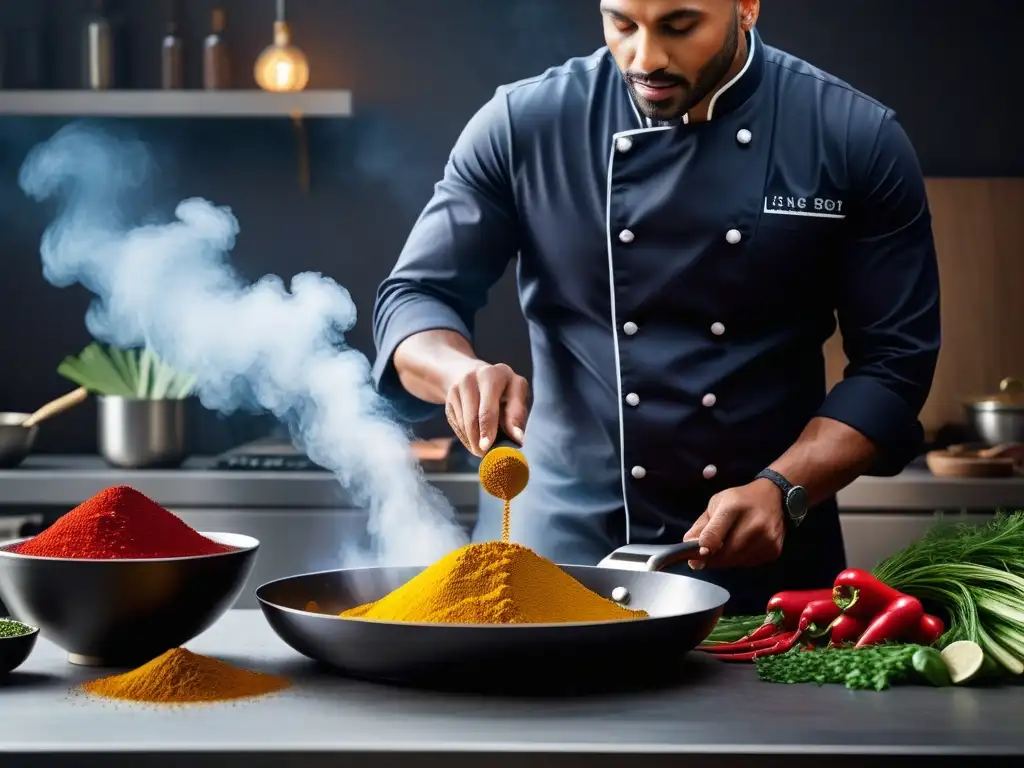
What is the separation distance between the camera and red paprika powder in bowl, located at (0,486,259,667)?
4.01 ft

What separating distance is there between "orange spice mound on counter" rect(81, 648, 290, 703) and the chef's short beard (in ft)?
3.23

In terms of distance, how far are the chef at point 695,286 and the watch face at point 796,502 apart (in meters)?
0.09

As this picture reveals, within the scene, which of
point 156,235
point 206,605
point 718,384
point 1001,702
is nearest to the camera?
point 1001,702

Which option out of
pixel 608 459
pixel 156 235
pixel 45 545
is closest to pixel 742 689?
pixel 45 545

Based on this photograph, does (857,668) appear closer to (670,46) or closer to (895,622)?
(895,622)

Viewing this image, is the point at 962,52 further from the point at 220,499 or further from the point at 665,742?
the point at 665,742

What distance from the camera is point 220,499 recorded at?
318cm

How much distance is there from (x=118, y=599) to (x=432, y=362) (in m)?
0.63

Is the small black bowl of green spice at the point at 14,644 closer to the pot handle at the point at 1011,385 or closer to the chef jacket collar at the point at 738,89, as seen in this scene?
the chef jacket collar at the point at 738,89

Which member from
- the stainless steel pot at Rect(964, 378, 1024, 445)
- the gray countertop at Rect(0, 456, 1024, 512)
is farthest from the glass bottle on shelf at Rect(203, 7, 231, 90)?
the stainless steel pot at Rect(964, 378, 1024, 445)

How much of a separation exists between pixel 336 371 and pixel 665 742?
2.39m

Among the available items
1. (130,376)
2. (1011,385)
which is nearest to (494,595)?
(130,376)

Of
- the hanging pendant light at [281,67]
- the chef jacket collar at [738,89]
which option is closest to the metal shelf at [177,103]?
the hanging pendant light at [281,67]

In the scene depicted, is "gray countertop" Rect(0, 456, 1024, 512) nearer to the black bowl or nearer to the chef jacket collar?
the chef jacket collar
